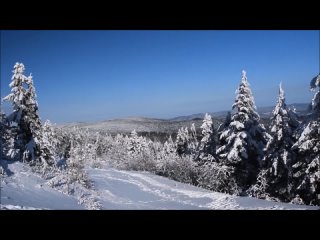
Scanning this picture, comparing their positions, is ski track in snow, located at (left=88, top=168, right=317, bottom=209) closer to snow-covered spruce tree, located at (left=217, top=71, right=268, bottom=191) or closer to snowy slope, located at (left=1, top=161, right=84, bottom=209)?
snowy slope, located at (left=1, top=161, right=84, bottom=209)

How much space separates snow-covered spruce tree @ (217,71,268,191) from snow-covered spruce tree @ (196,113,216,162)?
4.82 metres

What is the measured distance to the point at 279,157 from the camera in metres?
26.9

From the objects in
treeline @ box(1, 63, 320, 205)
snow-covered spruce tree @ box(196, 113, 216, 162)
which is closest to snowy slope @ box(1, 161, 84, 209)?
treeline @ box(1, 63, 320, 205)

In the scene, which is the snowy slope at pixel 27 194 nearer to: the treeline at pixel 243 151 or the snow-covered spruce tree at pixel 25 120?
the treeline at pixel 243 151

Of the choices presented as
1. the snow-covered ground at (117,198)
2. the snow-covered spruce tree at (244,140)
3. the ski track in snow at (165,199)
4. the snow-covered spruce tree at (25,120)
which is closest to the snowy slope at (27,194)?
the snow-covered ground at (117,198)

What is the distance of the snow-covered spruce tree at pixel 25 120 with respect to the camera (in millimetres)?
28286

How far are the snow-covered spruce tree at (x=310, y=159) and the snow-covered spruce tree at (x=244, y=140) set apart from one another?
4.68m

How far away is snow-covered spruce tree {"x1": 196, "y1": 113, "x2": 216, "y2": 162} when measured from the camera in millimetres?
36184

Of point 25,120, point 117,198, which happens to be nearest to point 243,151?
point 117,198
